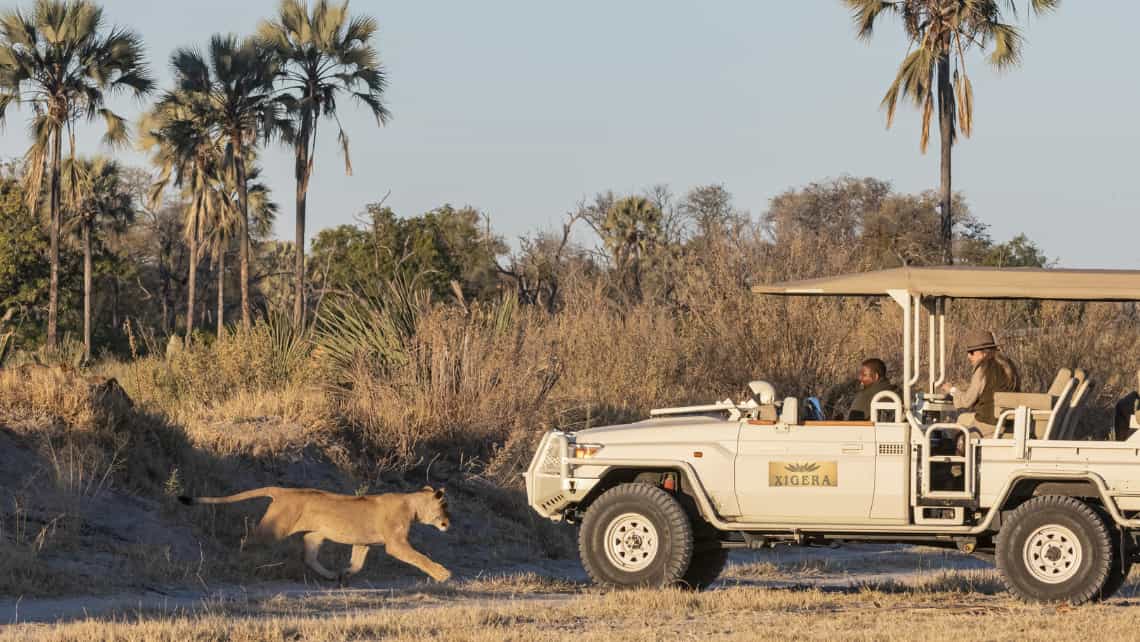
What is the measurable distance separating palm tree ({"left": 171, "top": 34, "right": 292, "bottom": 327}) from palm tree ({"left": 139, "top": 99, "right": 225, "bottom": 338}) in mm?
392

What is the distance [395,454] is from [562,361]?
466 cm

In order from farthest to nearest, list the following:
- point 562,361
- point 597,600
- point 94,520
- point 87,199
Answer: point 87,199, point 562,361, point 94,520, point 597,600

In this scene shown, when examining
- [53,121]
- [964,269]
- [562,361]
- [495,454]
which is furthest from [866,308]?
[53,121]

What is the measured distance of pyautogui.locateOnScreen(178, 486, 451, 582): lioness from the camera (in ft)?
42.1

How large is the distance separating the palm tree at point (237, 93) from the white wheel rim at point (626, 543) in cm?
3885

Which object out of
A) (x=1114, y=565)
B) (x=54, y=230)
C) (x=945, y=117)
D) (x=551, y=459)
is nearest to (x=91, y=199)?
(x=54, y=230)

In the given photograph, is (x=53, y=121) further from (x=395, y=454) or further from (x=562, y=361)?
(x=395, y=454)

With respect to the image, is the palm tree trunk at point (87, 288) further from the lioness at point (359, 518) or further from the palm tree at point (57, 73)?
the lioness at point (359, 518)

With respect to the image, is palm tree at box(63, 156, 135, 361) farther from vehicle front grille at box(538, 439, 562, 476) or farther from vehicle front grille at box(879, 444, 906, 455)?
vehicle front grille at box(879, 444, 906, 455)

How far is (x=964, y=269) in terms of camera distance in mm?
11938

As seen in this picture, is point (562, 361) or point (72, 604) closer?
point (72, 604)

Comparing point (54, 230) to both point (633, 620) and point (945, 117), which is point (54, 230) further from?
point (633, 620)

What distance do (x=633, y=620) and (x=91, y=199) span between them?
49.1 m

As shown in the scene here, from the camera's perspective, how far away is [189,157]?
179 feet
